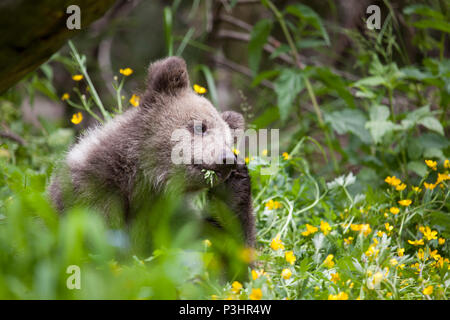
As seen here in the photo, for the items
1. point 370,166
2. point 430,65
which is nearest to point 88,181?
point 370,166

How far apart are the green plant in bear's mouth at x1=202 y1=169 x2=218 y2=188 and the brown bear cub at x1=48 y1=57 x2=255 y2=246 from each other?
0.05 feet

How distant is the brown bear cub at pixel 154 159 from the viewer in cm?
243

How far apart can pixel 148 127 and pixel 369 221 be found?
4.47ft

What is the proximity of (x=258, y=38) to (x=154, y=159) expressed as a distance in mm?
2038

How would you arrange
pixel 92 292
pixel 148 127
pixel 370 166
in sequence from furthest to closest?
pixel 370 166 → pixel 148 127 → pixel 92 292

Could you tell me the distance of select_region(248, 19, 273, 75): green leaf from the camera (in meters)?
4.16

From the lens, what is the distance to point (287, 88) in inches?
153

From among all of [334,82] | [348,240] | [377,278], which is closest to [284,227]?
[348,240]

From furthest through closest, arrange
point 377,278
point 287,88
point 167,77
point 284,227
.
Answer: point 287,88, point 284,227, point 167,77, point 377,278

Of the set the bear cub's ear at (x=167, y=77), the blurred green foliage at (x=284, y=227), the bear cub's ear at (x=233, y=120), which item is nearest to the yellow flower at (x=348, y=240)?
the blurred green foliage at (x=284, y=227)

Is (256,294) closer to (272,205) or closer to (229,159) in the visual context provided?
(229,159)

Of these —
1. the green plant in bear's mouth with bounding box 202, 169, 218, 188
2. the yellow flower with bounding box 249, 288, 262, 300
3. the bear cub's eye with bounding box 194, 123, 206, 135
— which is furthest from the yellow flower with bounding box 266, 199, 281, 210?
the yellow flower with bounding box 249, 288, 262, 300
